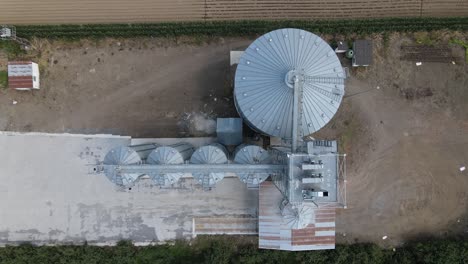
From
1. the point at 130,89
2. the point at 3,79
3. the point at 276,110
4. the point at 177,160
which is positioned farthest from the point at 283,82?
the point at 3,79

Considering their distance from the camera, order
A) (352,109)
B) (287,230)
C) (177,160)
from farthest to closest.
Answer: (352,109) < (287,230) < (177,160)

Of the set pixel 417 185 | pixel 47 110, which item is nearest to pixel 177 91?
pixel 47 110

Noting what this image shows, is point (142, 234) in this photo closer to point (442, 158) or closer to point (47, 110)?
point (47, 110)

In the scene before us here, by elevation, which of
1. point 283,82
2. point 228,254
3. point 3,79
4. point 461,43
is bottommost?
point 228,254

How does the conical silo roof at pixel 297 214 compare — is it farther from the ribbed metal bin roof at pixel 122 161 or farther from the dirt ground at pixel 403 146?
the ribbed metal bin roof at pixel 122 161

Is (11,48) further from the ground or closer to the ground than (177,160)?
further from the ground

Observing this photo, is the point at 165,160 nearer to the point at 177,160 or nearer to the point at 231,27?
the point at 177,160
